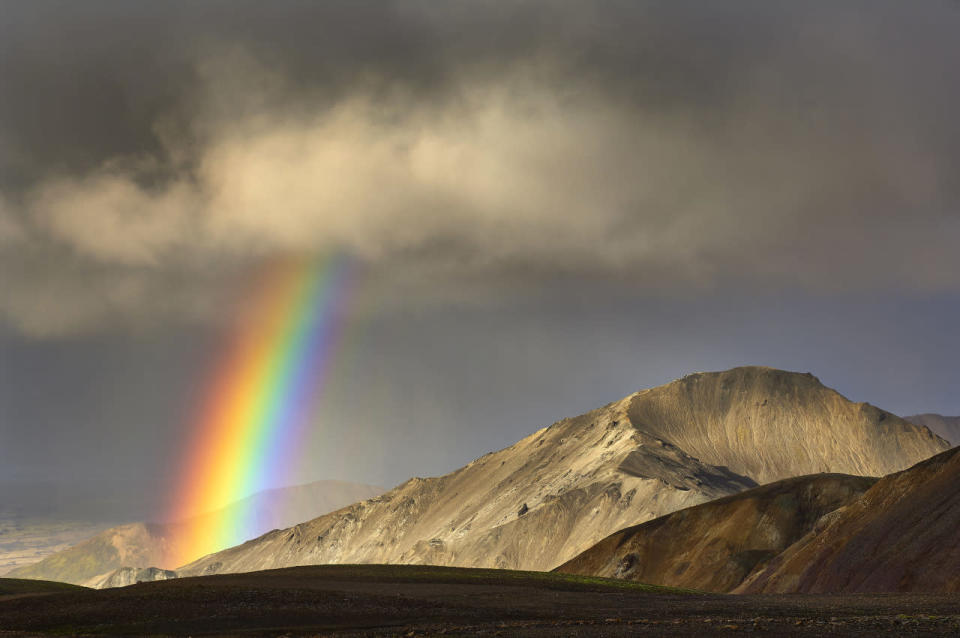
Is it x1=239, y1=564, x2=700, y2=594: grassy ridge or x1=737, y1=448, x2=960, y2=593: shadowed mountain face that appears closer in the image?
x1=239, y1=564, x2=700, y2=594: grassy ridge

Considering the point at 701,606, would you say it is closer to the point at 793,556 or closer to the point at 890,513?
the point at 890,513

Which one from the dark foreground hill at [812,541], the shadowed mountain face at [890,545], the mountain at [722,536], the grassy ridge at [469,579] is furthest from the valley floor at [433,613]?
the mountain at [722,536]

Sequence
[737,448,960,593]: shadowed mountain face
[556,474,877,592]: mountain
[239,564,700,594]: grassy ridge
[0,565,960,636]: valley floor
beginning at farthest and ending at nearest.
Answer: [556,474,877,592]: mountain → [737,448,960,593]: shadowed mountain face → [239,564,700,594]: grassy ridge → [0,565,960,636]: valley floor

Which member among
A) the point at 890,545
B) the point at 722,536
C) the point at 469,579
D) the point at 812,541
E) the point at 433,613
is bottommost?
the point at 890,545

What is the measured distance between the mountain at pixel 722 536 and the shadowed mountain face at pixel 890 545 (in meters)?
22.9

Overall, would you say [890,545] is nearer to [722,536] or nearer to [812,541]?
[812,541]

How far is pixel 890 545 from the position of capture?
8488cm

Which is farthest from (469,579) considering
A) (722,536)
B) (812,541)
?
(722,536)

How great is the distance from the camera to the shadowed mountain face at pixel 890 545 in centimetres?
7681

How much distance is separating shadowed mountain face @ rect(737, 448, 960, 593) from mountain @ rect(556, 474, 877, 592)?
22.9 meters

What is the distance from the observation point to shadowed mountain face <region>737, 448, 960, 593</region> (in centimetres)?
7681

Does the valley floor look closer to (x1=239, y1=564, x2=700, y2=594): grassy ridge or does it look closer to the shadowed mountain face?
(x1=239, y1=564, x2=700, y2=594): grassy ridge

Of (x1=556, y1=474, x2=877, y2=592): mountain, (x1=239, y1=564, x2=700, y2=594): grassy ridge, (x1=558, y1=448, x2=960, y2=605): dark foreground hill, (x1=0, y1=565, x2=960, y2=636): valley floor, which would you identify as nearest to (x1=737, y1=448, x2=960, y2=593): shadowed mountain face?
(x1=558, y1=448, x2=960, y2=605): dark foreground hill

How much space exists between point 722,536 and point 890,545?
5574 cm
